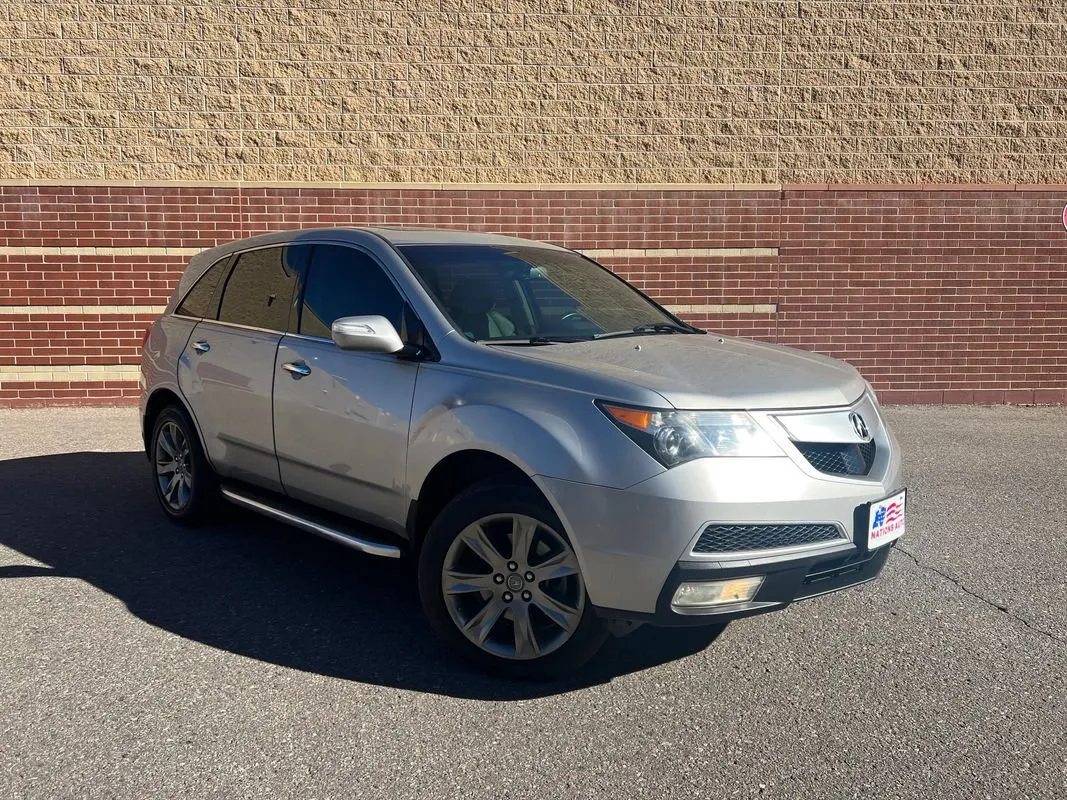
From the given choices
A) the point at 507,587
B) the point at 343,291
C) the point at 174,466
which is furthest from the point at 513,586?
the point at 174,466

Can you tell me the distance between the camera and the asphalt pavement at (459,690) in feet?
9.83

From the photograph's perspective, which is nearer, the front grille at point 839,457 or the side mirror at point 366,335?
the front grille at point 839,457

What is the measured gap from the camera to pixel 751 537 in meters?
3.26

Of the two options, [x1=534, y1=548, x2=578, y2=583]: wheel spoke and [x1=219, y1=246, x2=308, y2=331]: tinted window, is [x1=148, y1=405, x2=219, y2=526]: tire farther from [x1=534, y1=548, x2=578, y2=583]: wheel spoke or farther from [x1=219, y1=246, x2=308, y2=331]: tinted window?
[x1=534, y1=548, x2=578, y2=583]: wheel spoke

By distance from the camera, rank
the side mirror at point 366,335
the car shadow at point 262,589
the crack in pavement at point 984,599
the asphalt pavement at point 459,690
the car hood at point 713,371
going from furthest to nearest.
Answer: the crack in pavement at point 984,599 < the side mirror at point 366,335 < the car shadow at point 262,589 < the car hood at point 713,371 < the asphalt pavement at point 459,690

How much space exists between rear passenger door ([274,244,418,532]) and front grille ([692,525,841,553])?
1352 mm

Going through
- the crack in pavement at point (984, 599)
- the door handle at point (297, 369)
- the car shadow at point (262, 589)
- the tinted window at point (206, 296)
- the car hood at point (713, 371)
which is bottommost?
the crack in pavement at point (984, 599)

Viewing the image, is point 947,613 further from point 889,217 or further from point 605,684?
point 889,217

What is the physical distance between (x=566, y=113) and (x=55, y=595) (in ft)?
24.8

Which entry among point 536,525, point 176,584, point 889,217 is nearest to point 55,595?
point 176,584

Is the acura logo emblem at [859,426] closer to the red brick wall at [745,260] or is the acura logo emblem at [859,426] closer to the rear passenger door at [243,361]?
the rear passenger door at [243,361]

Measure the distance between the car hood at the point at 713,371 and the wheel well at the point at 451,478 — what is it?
44cm

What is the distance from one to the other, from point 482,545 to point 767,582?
1.06 metres

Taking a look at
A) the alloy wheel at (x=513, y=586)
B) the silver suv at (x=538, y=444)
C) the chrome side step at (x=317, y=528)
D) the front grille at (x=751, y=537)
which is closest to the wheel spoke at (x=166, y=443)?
the chrome side step at (x=317, y=528)
